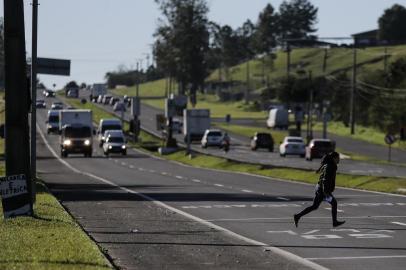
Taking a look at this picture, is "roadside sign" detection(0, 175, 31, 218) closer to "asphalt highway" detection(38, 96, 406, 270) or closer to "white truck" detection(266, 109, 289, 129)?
"asphalt highway" detection(38, 96, 406, 270)

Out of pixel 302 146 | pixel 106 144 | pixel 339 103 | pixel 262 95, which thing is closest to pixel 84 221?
pixel 302 146

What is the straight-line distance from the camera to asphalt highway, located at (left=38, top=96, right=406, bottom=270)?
16719 millimetres

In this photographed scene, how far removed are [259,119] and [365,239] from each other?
132960mm

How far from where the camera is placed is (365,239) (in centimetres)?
1919

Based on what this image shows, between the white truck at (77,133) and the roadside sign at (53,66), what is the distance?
50821 millimetres

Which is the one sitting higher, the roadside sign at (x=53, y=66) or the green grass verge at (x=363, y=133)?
the roadside sign at (x=53, y=66)

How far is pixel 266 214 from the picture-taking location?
25828 millimetres

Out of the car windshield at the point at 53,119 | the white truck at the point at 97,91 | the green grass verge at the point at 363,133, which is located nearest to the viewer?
the green grass verge at the point at 363,133

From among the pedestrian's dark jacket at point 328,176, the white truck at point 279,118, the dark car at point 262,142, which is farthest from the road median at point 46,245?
the white truck at point 279,118

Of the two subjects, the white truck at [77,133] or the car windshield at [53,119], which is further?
the car windshield at [53,119]

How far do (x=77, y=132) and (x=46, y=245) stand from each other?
62541 mm

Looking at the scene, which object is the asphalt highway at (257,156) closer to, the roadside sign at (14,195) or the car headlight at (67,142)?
the car headlight at (67,142)

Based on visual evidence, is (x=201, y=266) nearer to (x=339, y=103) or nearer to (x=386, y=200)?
(x=386, y=200)

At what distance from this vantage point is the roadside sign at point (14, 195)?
20047 millimetres
